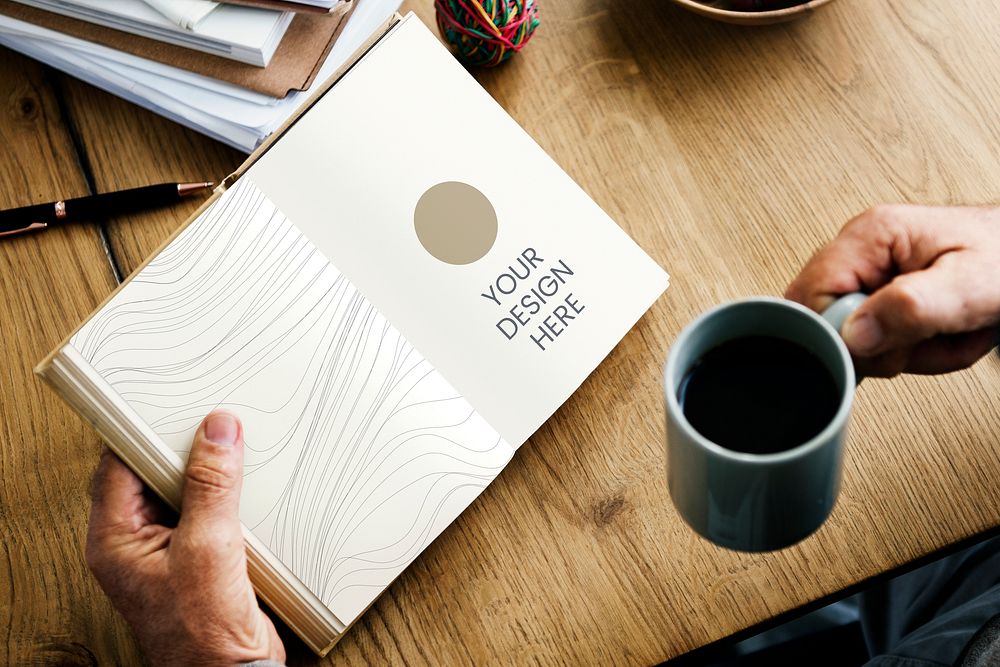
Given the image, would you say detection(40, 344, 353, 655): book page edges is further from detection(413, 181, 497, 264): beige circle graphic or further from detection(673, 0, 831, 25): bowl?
detection(673, 0, 831, 25): bowl

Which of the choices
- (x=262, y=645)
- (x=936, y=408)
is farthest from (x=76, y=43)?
(x=936, y=408)

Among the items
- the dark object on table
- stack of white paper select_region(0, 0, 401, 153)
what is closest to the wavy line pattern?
stack of white paper select_region(0, 0, 401, 153)

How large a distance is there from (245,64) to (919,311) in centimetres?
62

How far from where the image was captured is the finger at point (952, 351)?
64cm

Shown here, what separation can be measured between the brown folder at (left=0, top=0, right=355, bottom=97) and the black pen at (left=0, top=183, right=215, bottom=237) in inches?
4.3

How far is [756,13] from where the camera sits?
76cm

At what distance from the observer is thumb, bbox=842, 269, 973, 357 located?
0.53 metres

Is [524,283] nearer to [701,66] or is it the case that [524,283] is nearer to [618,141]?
[618,141]

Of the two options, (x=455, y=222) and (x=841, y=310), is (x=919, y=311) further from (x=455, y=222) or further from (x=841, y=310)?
(x=455, y=222)

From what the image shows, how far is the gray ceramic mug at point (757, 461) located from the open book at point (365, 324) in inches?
8.8

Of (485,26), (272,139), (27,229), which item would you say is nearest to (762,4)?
(485,26)

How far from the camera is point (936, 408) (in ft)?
2.36

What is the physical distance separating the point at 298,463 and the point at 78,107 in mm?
444

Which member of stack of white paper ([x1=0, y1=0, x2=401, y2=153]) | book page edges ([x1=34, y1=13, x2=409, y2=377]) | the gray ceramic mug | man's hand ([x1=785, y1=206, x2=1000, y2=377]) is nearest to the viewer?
the gray ceramic mug
